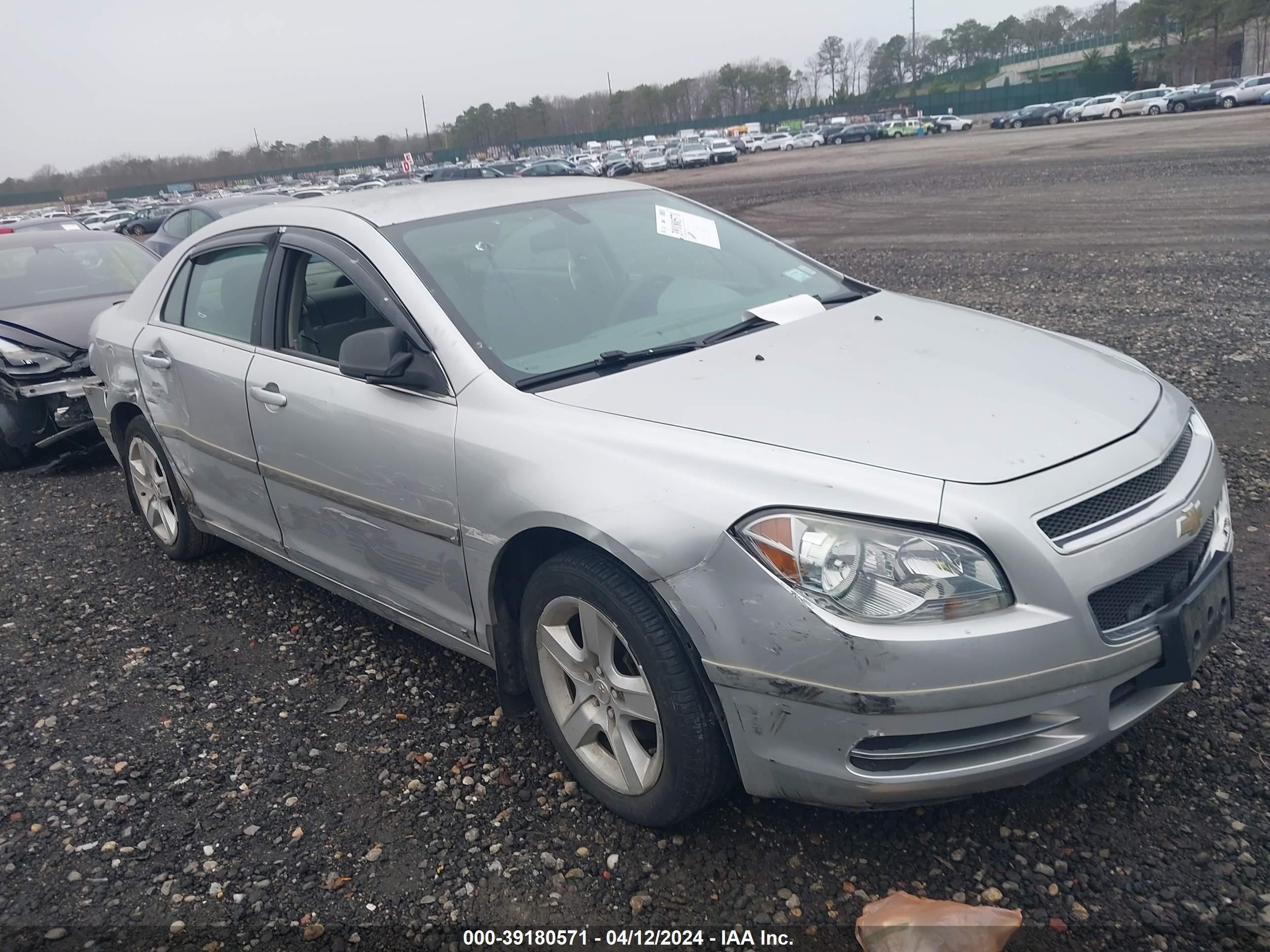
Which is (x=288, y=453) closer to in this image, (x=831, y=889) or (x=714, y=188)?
(x=831, y=889)

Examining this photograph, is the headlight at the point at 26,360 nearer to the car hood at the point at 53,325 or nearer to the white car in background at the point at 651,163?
the car hood at the point at 53,325

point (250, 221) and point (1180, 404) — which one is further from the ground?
point (250, 221)

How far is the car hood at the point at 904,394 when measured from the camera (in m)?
2.37

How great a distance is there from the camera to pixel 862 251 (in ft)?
44.9

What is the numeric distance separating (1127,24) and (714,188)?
258 feet

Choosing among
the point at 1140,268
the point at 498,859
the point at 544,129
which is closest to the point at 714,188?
the point at 1140,268

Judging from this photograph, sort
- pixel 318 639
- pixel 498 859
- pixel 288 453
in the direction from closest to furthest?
pixel 498 859, pixel 288 453, pixel 318 639

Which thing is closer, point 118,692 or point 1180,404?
point 1180,404

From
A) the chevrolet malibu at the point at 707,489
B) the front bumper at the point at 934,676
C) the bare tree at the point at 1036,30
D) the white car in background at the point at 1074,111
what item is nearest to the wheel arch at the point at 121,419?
the chevrolet malibu at the point at 707,489

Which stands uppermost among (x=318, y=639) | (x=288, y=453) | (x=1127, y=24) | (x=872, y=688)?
(x=1127, y=24)

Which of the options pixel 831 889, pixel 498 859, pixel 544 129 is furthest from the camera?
pixel 544 129

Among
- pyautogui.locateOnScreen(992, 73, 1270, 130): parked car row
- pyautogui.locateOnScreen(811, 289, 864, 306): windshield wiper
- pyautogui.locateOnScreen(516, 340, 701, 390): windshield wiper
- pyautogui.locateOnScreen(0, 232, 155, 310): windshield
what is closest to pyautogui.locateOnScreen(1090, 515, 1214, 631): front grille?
pyautogui.locateOnScreen(516, 340, 701, 390): windshield wiper

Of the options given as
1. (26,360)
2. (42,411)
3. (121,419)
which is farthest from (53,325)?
(121,419)

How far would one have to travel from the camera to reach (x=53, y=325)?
705 cm
